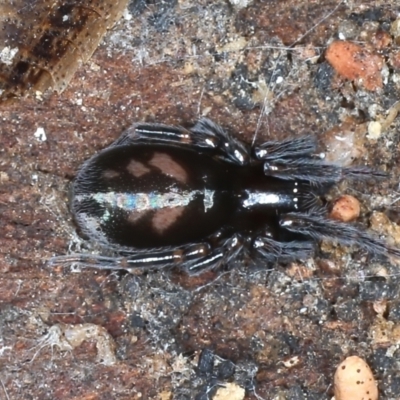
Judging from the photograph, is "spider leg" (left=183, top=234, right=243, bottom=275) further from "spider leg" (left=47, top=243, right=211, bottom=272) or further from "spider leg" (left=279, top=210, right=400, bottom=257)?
"spider leg" (left=279, top=210, right=400, bottom=257)

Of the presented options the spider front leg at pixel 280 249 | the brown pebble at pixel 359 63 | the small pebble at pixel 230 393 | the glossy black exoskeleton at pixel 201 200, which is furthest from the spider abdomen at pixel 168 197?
the small pebble at pixel 230 393

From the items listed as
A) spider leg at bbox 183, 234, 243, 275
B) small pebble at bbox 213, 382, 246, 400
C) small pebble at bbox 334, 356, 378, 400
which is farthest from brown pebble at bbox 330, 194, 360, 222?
small pebble at bbox 213, 382, 246, 400

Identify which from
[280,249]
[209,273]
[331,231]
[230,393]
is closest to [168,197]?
[209,273]

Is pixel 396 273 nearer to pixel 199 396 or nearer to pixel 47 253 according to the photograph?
pixel 199 396

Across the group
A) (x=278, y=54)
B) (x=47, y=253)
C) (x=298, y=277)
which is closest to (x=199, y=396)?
(x=298, y=277)

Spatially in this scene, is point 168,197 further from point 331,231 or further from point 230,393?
point 230,393

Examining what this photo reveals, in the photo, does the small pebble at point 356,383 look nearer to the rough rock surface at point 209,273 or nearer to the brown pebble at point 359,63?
the rough rock surface at point 209,273
